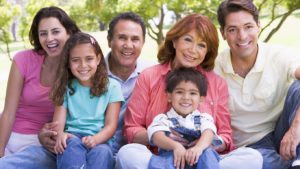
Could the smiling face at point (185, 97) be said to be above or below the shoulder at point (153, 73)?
below

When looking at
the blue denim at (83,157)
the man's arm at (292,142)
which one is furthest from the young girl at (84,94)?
the man's arm at (292,142)

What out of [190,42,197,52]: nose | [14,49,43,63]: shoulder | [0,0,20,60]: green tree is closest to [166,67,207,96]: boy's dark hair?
[190,42,197,52]: nose

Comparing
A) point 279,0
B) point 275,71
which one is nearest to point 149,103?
point 275,71

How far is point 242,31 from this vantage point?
2805 mm

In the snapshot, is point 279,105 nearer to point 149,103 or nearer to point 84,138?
point 149,103

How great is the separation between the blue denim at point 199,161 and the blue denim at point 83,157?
0.29 metres

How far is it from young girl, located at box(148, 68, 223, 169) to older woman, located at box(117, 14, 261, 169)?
3.1 inches

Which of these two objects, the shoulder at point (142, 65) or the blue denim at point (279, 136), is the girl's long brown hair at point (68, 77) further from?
the blue denim at point (279, 136)

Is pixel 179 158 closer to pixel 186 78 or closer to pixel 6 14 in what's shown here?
pixel 186 78

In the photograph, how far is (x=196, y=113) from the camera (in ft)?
8.85

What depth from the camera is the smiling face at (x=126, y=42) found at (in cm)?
307

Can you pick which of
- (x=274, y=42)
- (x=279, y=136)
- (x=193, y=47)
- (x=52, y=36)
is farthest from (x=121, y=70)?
(x=274, y=42)

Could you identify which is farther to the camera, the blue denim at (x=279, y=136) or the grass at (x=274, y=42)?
the grass at (x=274, y=42)

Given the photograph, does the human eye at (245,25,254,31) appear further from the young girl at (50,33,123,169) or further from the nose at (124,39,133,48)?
the young girl at (50,33,123,169)
